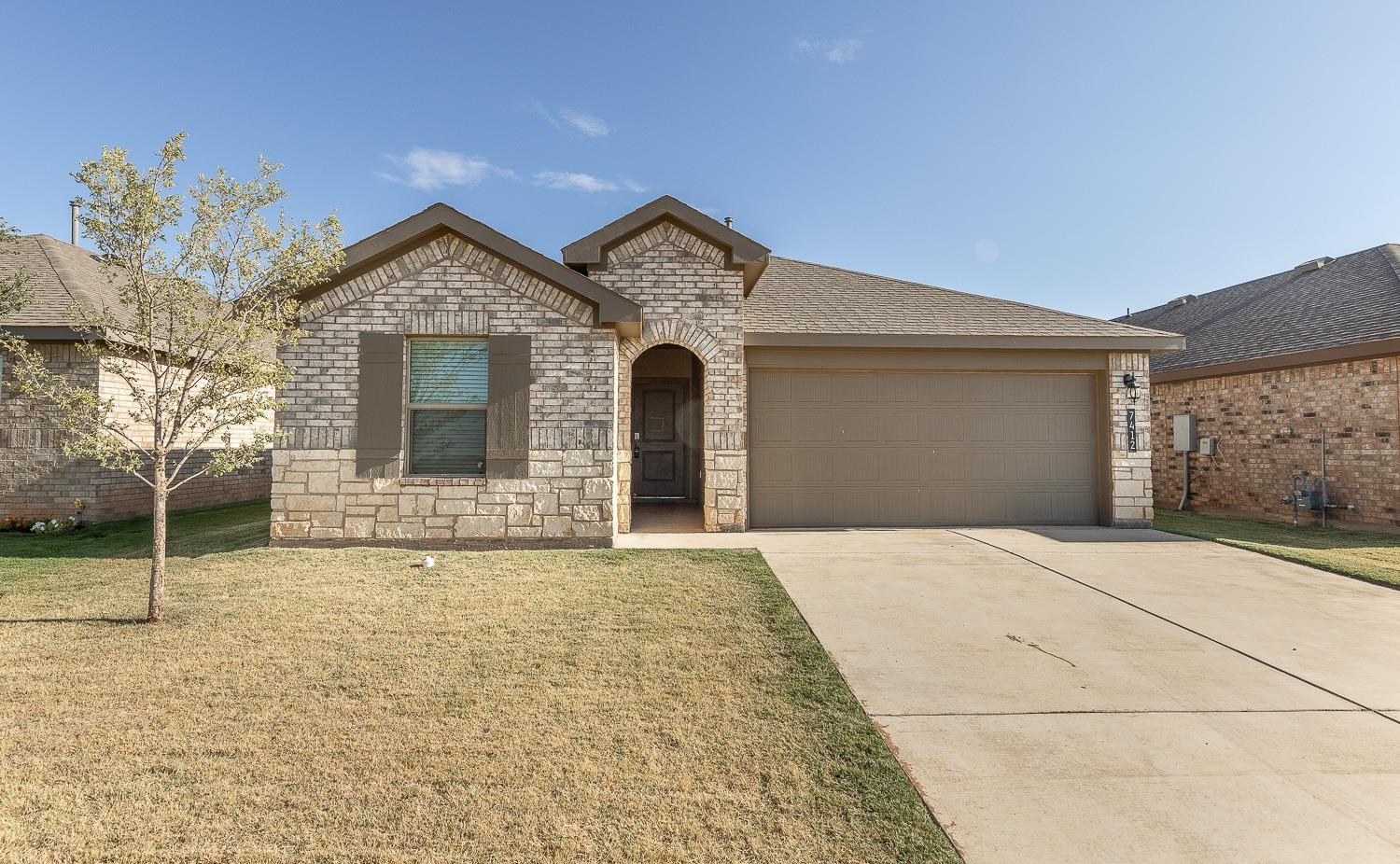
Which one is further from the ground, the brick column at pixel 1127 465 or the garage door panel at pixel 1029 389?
the garage door panel at pixel 1029 389

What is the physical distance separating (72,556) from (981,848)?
9669 mm

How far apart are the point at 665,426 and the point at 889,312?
17.1 ft

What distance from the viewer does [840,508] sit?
31.6 feet

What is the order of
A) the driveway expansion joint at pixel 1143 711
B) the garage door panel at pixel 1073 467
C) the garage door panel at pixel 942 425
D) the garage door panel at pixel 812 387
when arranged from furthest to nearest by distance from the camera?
the garage door panel at pixel 1073 467 < the garage door panel at pixel 942 425 < the garage door panel at pixel 812 387 < the driveway expansion joint at pixel 1143 711

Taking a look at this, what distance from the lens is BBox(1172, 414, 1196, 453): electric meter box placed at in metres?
12.4

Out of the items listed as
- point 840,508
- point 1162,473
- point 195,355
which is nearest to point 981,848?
point 195,355

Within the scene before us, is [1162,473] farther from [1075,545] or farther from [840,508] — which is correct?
[840,508]

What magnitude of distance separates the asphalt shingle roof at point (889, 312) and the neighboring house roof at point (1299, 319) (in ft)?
10.0

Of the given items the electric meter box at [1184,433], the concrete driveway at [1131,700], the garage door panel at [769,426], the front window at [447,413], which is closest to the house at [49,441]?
the front window at [447,413]

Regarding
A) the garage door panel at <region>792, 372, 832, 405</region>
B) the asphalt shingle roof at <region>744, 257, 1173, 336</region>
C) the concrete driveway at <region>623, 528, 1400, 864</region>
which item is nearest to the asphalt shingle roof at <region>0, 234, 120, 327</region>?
the asphalt shingle roof at <region>744, 257, 1173, 336</region>

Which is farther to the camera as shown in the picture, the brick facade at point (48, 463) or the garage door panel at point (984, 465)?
the garage door panel at point (984, 465)

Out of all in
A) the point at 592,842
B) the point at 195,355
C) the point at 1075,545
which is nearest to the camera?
the point at 592,842

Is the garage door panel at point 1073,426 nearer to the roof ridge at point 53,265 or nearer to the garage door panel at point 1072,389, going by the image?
the garage door panel at point 1072,389

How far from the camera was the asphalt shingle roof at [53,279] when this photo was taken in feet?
30.1
